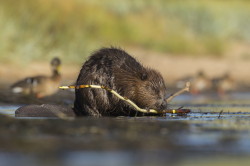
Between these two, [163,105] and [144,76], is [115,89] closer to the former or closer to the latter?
[144,76]

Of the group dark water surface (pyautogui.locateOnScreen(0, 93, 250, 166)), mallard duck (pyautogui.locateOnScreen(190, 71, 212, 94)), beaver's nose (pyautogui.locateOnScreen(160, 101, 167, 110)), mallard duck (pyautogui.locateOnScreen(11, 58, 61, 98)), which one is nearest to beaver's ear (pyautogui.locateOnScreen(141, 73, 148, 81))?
beaver's nose (pyautogui.locateOnScreen(160, 101, 167, 110))

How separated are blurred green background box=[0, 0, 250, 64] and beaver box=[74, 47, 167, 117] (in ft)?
33.6

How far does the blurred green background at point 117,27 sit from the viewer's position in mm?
21172

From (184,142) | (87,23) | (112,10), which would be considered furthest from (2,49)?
(184,142)

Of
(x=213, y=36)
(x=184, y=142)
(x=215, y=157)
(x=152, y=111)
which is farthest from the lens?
(x=213, y=36)

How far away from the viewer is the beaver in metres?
9.90

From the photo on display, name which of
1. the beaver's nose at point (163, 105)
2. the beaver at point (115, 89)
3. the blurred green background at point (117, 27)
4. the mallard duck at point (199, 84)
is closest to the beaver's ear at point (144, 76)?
the beaver at point (115, 89)

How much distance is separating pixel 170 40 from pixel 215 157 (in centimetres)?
2011

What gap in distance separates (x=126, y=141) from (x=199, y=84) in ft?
43.1

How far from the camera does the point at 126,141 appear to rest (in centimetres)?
681

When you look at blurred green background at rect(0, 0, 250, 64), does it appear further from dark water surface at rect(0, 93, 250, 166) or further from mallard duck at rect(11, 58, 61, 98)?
dark water surface at rect(0, 93, 250, 166)

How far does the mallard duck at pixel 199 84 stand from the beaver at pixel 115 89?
31.1 ft

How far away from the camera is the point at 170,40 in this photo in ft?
84.6

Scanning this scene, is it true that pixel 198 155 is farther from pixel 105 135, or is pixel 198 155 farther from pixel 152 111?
pixel 152 111
